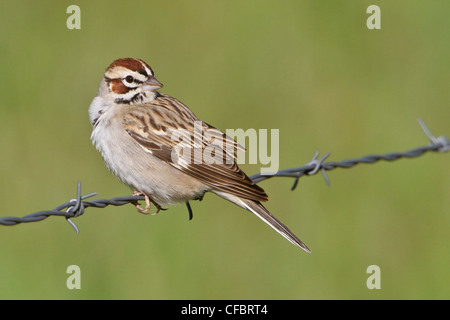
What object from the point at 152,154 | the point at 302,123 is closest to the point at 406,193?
the point at 302,123

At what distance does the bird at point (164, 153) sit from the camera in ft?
23.6

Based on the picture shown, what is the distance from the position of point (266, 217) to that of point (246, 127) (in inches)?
155

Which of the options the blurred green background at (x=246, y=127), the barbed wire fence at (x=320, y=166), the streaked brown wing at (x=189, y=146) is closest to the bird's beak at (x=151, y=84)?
the streaked brown wing at (x=189, y=146)

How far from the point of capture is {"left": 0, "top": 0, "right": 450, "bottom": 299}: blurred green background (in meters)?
9.49

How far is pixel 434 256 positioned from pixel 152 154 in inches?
159

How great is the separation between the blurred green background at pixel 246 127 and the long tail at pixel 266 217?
2.25 m

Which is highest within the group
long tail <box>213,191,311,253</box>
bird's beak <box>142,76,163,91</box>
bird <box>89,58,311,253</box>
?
bird's beak <box>142,76,163,91</box>

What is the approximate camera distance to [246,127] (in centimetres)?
1102

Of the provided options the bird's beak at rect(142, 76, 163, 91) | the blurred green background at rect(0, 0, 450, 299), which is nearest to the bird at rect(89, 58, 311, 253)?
the bird's beak at rect(142, 76, 163, 91)

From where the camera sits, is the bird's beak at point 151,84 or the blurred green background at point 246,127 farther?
the blurred green background at point 246,127

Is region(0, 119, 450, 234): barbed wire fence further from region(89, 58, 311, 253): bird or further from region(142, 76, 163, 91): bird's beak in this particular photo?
region(142, 76, 163, 91): bird's beak

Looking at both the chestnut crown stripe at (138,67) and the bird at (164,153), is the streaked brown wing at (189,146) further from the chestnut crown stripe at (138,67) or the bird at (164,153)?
the chestnut crown stripe at (138,67)

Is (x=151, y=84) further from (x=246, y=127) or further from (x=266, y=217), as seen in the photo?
(x=246, y=127)

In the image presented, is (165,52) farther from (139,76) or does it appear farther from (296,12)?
(139,76)
